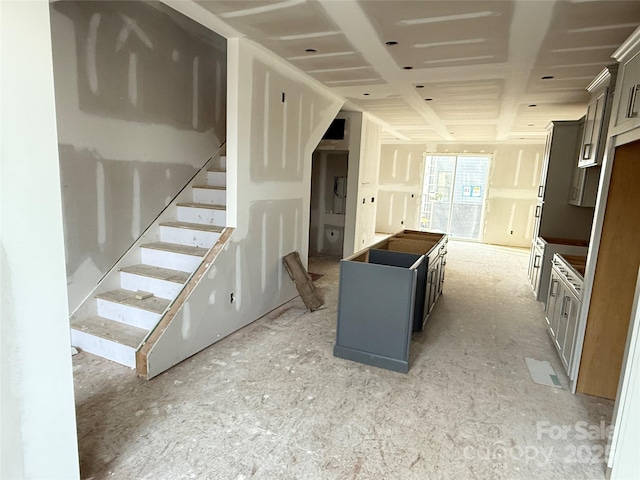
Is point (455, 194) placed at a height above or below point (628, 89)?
below

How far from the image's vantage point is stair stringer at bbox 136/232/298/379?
2762mm

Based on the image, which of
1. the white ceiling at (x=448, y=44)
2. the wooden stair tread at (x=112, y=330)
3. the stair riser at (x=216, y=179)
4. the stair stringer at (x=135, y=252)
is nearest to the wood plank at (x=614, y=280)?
the white ceiling at (x=448, y=44)

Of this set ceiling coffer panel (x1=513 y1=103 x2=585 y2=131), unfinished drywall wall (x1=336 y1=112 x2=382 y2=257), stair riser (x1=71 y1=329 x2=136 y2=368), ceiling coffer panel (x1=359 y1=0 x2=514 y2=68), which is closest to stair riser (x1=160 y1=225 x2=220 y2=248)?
stair riser (x1=71 y1=329 x2=136 y2=368)

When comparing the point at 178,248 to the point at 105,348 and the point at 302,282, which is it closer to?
the point at 105,348

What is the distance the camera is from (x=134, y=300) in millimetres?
3277

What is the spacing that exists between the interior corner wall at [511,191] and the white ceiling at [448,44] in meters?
4.02

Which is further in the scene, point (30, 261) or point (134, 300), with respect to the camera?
point (134, 300)

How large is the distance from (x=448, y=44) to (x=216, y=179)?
112 inches

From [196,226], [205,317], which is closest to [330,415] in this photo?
[205,317]

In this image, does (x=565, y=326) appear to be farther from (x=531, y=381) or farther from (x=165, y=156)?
(x=165, y=156)

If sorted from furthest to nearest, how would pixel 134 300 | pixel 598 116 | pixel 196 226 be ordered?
pixel 196 226 < pixel 598 116 < pixel 134 300

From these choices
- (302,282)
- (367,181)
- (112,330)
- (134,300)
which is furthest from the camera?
(367,181)

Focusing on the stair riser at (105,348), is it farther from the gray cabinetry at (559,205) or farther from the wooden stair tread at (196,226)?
the gray cabinetry at (559,205)

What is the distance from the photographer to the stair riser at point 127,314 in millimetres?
3104
